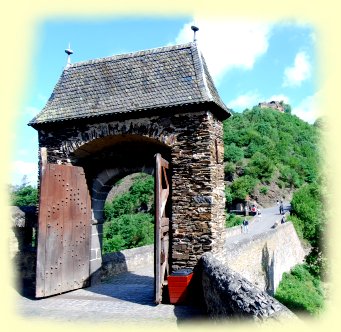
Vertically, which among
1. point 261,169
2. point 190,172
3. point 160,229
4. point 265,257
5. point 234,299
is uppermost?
point 261,169

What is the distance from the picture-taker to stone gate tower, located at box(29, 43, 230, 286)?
8.27 m

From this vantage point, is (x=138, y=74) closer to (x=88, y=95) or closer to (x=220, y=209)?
(x=88, y=95)

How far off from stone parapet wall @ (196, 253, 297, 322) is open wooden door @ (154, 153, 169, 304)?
0.93m

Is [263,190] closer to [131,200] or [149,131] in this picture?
[131,200]

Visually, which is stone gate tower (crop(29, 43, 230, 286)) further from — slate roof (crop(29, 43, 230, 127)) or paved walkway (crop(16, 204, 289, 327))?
paved walkway (crop(16, 204, 289, 327))

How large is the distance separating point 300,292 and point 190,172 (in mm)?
14785

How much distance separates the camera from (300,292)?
1991 centimetres

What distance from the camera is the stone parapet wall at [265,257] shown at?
1480cm

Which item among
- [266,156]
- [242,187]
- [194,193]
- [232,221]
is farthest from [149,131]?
[266,156]

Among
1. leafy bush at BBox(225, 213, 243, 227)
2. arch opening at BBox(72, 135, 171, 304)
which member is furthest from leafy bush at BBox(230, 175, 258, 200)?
arch opening at BBox(72, 135, 171, 304)

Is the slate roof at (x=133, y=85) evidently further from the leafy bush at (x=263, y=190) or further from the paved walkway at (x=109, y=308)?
the leafy bush at (x=263, y=190)

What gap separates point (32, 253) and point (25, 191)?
75.9 ft

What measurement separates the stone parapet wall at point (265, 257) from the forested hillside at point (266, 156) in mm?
16335

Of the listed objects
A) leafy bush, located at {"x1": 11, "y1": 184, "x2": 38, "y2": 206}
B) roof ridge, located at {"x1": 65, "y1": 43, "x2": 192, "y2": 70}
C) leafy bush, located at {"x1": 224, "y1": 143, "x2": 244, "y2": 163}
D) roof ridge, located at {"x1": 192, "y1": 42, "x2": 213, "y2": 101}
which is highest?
leafy bush, located at {"x1": 224, "y1": 143, "x2": 244, "y2": 163}
